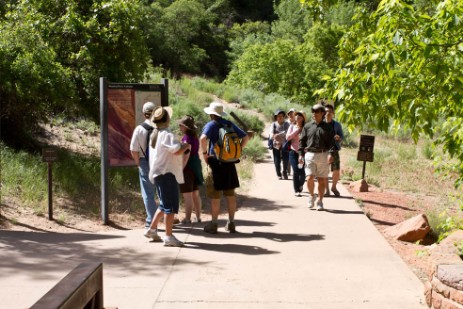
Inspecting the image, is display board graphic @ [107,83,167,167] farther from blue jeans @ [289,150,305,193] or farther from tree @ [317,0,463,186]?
blue jeans @ [289,150,305,193]

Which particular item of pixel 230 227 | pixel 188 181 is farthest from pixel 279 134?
pixel 230 227

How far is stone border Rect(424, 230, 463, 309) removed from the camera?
504 centimetres

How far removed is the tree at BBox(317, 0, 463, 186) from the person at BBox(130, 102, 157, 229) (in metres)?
2.25

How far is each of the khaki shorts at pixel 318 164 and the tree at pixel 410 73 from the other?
8.24 ft

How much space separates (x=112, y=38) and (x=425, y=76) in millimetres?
7220

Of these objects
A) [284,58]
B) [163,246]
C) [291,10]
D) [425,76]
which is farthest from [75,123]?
[291,10]

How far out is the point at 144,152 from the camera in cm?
838

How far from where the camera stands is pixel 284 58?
1414 inches

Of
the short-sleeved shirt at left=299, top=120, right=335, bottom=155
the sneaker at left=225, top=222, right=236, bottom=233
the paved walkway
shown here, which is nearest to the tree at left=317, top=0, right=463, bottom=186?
the paved walkway

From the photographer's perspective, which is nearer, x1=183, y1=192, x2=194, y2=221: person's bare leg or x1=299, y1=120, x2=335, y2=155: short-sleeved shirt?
x1=183, y1=192, x2=194, y2=221: person's bare leg

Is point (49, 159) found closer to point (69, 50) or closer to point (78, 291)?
point (69, 50)

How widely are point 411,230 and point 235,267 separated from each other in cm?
381

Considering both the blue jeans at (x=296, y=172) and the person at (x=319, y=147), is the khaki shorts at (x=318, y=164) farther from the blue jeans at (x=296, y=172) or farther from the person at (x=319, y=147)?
the blue jeans at (x=296, y=172)

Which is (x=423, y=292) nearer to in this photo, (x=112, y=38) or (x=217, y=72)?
(x=112, y=38)
